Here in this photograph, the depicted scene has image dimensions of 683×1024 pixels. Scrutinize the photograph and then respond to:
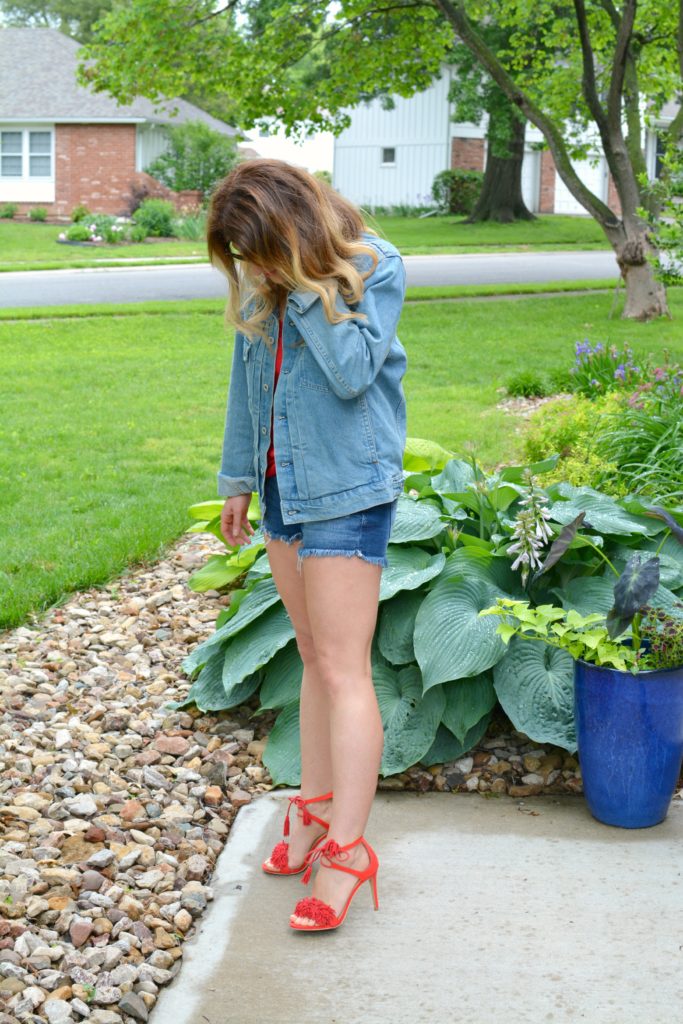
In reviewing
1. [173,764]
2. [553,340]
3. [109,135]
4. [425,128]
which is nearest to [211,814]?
[173,764]

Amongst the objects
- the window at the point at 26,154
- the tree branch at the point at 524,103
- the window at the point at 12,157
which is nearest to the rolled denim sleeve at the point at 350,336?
the tree branch at the point at 524,103

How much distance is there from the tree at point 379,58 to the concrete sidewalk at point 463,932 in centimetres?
1079

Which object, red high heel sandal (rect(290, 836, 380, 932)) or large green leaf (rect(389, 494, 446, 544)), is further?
large green leaf (rect(389, 494, 446, 544))

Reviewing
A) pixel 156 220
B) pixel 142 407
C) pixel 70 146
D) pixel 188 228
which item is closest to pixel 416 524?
pixel 142 407

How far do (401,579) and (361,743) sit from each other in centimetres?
105

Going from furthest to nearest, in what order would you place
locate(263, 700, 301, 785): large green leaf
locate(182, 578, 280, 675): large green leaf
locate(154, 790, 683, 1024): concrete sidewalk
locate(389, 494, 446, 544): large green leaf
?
locate(182, 578, 280, 675): large green leaf, locate(389, 494, 446, 544): large green leaf, locate(263, 700, 301, 785): large green leaf, locate(154, 790, 683, 1024): concrete sidewalk

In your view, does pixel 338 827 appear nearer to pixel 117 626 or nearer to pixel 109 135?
pixel 117 626

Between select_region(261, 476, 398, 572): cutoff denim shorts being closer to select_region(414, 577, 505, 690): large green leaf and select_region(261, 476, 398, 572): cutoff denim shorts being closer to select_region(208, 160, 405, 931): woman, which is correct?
select_region(208, 160, 405, 931): woman

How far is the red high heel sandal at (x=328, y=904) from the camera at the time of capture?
2.73m

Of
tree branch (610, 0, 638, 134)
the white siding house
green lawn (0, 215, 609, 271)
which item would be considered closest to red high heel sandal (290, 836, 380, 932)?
tree branch (610, 0, 638, 134)

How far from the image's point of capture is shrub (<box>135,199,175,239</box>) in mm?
29188

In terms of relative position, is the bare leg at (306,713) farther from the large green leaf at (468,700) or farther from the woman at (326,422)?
the large green leaf at (468,700)

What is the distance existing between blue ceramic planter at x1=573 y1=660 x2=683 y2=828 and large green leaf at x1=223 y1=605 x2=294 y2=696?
39.8 inches

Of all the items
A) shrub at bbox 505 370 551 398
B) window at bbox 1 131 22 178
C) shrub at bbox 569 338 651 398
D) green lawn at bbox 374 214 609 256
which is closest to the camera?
shrub at bbox 569 338 651 398
